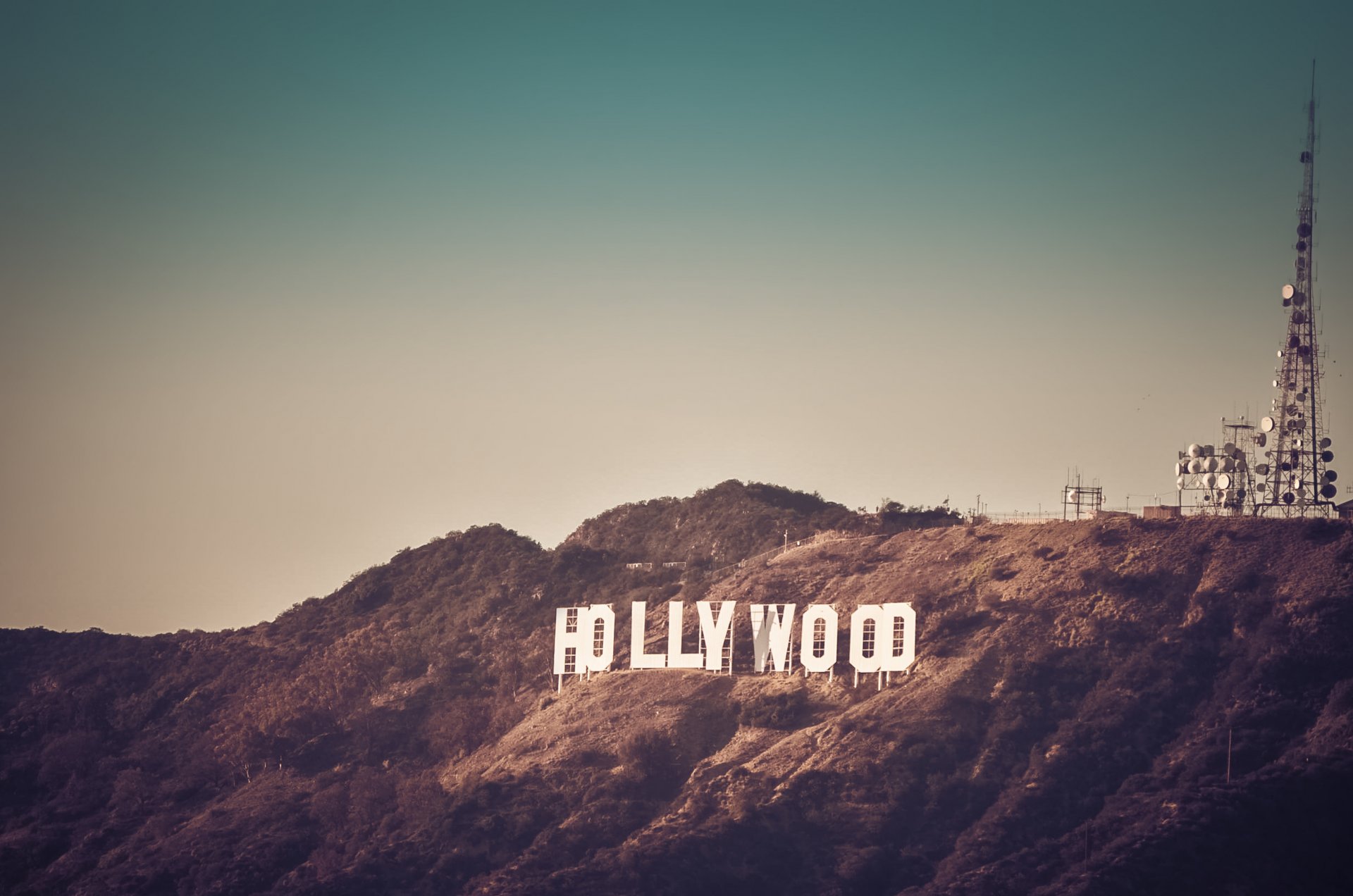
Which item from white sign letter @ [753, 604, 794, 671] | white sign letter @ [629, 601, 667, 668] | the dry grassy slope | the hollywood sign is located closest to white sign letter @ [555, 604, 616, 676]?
the hollywood sign

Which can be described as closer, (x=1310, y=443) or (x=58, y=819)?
(x=1310, y=443)

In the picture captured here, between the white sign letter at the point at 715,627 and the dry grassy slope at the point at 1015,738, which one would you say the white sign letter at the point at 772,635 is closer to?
the white sign letter at the point at 715,627

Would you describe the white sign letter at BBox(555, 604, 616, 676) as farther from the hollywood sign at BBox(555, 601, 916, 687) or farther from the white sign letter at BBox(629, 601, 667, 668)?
the white sign letter at BBox(629, 601, 667, 668)

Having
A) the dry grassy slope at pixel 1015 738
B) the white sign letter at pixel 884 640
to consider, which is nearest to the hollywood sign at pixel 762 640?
the white sign letter at pixel 884 640

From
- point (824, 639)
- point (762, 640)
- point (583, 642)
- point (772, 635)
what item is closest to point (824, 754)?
point (824, 639)

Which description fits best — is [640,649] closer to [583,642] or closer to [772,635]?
[583,642]

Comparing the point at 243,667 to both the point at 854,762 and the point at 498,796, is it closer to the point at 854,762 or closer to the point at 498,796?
the point at 498,796

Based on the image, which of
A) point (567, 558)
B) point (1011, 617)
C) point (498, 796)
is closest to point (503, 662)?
point (567, 558)
